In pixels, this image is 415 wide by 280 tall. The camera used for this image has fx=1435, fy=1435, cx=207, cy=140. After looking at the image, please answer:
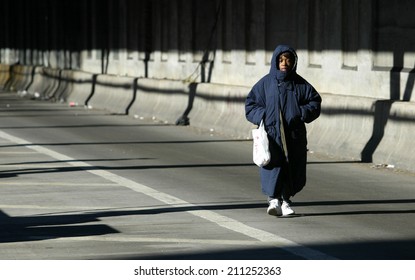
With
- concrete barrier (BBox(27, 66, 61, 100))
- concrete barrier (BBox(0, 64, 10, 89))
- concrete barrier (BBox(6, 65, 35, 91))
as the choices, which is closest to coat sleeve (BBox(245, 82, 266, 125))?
concrete barrier (BBox(27, 66, 61, 100))

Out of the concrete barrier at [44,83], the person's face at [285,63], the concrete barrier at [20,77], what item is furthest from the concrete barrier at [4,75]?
the person's face at [285,63]

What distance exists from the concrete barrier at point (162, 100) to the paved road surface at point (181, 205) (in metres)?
5.08

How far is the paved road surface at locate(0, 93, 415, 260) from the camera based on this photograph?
12.1 m

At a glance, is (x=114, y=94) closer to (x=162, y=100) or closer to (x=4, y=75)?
(x=162, y=100)

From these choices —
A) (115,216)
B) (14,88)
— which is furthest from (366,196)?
(14,88)

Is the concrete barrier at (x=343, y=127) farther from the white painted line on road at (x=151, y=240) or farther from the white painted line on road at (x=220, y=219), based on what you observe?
the white painted line on road at (x=151, y=240)

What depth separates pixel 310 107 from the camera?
1452cm

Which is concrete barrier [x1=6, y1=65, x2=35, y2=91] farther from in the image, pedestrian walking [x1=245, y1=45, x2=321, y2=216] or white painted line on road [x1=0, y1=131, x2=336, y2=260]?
pedestrian walking [x1=245, y1=45, x2=321, y2=216]

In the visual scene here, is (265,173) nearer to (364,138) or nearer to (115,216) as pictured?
(115,216)

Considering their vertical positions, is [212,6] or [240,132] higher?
[212,6]

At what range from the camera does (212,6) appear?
117 ft

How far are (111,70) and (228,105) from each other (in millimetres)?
18609

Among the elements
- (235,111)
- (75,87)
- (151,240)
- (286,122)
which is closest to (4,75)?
(75,87)

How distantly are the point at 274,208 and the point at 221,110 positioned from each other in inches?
530
